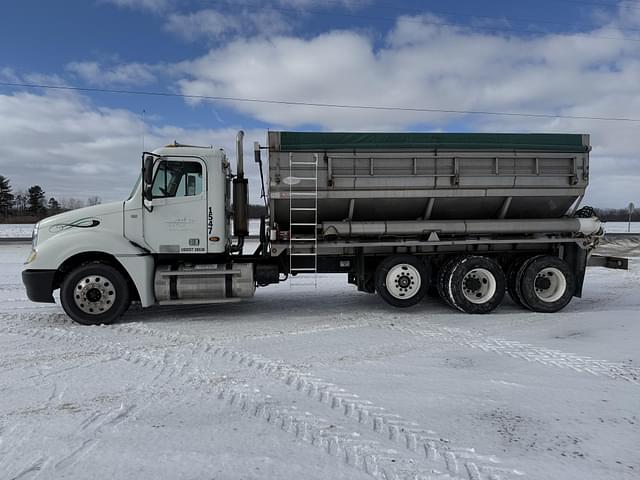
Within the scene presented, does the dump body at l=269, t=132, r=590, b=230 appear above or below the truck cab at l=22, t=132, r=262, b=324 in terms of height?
above

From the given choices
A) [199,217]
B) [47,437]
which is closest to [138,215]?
[199,217]

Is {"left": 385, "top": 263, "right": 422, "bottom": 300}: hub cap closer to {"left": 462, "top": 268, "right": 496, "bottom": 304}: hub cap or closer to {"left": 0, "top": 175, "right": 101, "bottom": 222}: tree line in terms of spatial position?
{"left": 462, "top": 268, "right": 496, "bottom": 304}: hub cap

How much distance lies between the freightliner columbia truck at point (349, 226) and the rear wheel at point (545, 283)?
20 millimetres

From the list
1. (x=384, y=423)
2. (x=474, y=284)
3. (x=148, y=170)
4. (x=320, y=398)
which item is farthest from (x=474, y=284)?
(x=148, y=170)

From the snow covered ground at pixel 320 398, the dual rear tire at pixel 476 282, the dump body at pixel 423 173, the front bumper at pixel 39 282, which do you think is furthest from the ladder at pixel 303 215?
the front bumper at pixel 39 282

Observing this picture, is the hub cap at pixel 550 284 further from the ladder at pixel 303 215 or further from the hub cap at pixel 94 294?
the hub cap at pixel 94 294

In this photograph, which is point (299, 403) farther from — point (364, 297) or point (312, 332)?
point (364, 297)

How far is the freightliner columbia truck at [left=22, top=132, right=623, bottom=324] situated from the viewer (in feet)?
21.2

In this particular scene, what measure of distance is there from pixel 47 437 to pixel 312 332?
11.6 ft

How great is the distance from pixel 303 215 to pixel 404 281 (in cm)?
207

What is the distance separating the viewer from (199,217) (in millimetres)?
6723

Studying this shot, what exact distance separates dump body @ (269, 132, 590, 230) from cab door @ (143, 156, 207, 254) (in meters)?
1.16

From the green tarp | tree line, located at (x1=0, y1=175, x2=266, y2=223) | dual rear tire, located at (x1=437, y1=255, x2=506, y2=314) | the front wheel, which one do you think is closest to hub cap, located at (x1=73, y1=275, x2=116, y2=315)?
the front wheel

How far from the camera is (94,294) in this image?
6352 millimetres
